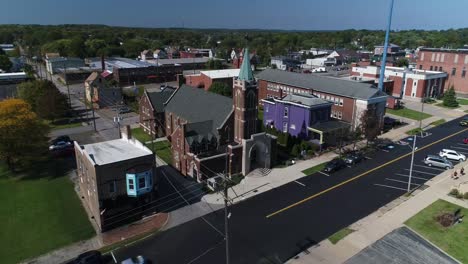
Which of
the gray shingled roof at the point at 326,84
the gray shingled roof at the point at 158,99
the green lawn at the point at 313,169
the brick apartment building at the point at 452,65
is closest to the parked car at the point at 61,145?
the gray shingled roof at the point at 158,99

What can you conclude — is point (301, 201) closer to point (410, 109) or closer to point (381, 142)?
point (381, 142)

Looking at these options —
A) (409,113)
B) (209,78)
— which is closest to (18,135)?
(209,78)

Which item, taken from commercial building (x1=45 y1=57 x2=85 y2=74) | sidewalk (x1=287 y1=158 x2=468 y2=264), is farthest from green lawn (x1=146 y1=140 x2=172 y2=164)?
commercial building (x1=45 y1=57 x2=85 y2=74)

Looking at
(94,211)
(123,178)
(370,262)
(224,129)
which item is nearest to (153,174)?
(123,178)

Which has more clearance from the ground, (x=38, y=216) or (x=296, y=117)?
(x=296, y=117)

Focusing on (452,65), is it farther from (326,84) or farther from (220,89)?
(220,89)

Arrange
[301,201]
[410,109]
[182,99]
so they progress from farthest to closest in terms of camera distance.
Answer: [410,109] → [182,99] → [301,201]
